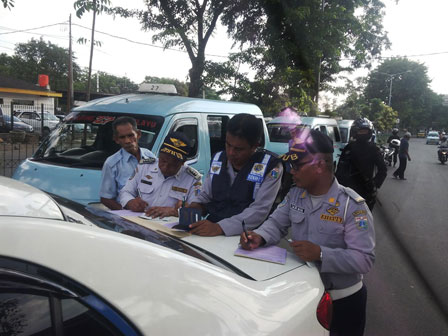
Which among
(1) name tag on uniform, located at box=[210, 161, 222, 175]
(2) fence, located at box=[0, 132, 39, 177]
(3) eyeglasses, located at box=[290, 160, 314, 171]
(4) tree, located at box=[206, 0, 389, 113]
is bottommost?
(2) fence, located at box=[0, 132, 39, 177]

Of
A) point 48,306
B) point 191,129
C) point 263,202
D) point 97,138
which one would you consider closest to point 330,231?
point 263,202

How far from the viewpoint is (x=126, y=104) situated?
4812 mm

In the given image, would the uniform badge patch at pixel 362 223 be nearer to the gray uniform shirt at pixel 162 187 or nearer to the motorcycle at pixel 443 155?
the gray uniform shirt at pixel 162 187

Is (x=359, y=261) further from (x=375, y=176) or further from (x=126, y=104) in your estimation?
(x=126, y=104)

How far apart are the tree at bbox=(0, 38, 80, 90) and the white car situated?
61219 millimetres

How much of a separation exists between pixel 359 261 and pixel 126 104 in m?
3.77

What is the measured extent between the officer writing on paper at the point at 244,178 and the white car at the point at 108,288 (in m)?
0.89

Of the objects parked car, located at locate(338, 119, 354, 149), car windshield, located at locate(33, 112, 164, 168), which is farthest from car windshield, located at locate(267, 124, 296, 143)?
car windshield, located at locate(33, 112, 164, 168)

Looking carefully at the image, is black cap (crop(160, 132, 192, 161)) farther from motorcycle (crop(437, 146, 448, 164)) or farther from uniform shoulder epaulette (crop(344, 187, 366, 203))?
motorcycle (crop(437, 146, 448, 164))

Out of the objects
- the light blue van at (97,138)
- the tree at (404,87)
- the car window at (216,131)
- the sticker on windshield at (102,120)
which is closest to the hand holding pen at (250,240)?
the light blue van at (97,138)

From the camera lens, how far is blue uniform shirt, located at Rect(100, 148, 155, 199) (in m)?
3.54

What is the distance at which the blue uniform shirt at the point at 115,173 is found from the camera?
139 inches

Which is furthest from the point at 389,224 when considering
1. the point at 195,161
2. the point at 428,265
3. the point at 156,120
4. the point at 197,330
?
the point at 197,330

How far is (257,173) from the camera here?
2.35 metres
